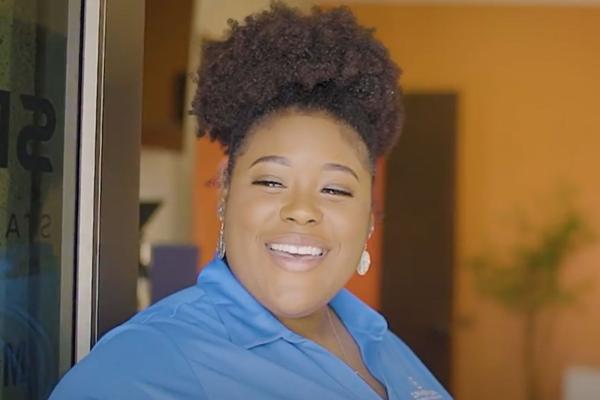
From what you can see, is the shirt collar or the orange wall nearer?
the shirt collar

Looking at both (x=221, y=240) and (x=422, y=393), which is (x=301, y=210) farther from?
(x=422, y=393)

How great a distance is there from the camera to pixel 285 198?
3.67 feet

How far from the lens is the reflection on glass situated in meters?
1.26

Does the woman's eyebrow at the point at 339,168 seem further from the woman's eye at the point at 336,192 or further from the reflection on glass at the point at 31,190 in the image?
the reflection on glass at the point at 31,190

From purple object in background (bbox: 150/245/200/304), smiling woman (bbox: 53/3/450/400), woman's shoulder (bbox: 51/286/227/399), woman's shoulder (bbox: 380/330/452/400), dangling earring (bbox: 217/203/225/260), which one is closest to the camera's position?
woman's shoulder (bbox: 51/286/227/399)

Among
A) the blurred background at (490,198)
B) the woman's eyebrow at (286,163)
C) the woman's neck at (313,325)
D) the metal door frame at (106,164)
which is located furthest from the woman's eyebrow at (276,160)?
the blurred background at (490,198)

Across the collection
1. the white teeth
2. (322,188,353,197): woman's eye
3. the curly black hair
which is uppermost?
the curly black hair

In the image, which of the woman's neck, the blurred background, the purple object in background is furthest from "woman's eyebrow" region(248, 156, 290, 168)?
the blurred background

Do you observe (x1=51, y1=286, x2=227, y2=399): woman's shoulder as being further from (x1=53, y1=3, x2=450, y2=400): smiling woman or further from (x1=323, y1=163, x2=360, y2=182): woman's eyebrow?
(x1=323, y1=163, x2=360, y2=182): woman's eyebrow

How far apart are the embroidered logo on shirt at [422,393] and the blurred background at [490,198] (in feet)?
7.33

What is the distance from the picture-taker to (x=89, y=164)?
1352 millimetres

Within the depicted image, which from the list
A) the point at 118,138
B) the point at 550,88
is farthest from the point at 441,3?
the point at 118,138

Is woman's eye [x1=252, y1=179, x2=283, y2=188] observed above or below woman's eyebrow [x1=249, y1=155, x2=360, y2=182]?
below

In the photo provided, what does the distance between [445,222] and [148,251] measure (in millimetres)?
1245
